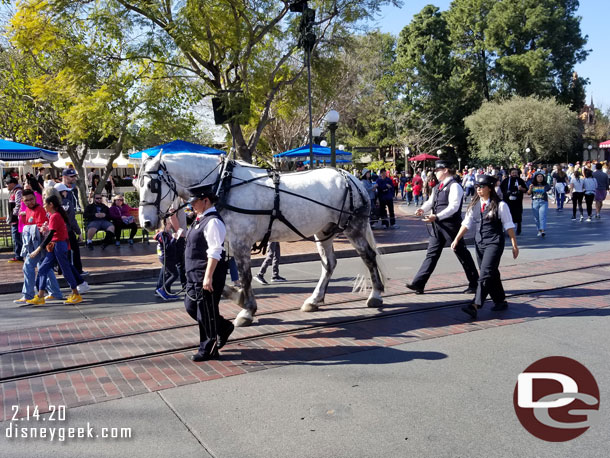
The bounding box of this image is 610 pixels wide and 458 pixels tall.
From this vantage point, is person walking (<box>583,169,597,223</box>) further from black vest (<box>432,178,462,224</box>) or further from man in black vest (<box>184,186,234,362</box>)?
man in black vest (<box>184,186,234,362</box>)

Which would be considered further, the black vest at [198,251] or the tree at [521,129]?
the tree at [521,129]

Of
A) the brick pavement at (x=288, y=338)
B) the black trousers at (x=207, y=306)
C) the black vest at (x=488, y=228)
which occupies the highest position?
the black vest at (x=488, y=228)

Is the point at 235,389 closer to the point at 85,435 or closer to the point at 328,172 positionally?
the point at 85,435

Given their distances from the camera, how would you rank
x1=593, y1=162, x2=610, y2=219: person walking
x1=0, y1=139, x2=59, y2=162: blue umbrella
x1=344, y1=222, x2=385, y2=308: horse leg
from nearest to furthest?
x1=344, y1=222, x2=385, y2=308: horse leg
x1=0, y1=139, x2=59, y2=162: blue umbrella
x1=593, y1=162, x2=610, y2=219: person walking

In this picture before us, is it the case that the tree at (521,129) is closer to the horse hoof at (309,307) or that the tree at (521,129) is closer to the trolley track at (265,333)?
the trolley track at (265,333)

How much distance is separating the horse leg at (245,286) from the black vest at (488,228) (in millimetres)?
2930

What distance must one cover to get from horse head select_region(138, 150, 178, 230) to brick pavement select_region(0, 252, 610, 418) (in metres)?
1.38

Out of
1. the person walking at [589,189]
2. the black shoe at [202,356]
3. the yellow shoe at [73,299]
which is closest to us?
the black shoe at [202,356]

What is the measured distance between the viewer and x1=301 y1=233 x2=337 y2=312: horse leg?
7.11 metres

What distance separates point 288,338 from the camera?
6.04 metres

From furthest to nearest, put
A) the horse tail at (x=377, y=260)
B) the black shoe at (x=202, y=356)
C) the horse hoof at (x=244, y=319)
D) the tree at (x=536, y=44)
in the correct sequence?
the tree at (x=536, y=44)
the horse tail at (x=377, y=260)
the horse hoof at (x=244, y=319)
the black shoe at (x=202, y=356)

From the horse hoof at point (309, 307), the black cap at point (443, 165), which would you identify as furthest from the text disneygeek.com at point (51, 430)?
the black cap at point (443, 165)

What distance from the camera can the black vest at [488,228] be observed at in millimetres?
6754

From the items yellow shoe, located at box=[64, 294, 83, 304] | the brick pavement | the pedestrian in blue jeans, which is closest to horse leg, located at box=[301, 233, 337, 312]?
the brick pavement
